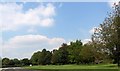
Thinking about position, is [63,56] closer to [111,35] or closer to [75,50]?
[75,50]

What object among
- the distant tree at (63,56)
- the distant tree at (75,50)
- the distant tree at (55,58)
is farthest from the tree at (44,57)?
the distant tree at (75,50)

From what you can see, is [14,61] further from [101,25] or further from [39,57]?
[101,25]

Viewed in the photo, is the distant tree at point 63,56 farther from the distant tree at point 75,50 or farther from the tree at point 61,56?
the distant tree at point 75,50

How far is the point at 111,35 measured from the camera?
34.1m

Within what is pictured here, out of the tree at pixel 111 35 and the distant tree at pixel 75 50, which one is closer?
the tree at pixel 111 35

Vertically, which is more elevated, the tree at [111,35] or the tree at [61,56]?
the tree at [61,56]

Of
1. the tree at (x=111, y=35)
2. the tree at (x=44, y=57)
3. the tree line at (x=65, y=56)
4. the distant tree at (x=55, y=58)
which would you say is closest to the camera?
the tree at (x=111, y=35)

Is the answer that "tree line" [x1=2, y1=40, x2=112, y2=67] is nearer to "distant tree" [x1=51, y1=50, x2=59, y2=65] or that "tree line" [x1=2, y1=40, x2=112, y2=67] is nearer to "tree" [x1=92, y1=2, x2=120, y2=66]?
"distant tree" [x1=51, y1=50, x2=59, y2=65]

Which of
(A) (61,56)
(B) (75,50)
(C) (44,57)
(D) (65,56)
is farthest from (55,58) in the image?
(B) (75,50)

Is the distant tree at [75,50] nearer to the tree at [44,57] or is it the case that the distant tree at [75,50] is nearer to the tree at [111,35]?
the tree at [44,57]

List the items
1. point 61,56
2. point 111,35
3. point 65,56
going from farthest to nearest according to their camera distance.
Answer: point 61,56, point 65,56, point 111,35

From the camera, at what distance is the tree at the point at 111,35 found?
3287cm

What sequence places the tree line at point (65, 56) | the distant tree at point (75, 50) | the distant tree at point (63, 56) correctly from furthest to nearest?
the distant tree at point (63, 56), the distant tree at point (75, 50), the tree line at point (65, 56)

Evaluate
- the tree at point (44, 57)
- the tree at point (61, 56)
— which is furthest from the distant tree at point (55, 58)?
the tree at point (44, 57)
